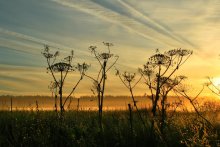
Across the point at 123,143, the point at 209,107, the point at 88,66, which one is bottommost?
the point at 123,143

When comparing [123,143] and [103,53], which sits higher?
[103,53]

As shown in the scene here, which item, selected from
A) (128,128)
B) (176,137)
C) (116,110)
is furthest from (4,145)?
(116,110)

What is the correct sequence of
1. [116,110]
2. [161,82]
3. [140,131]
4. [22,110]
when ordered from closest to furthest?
1. [161,82]
2. [140,131]
3. [22,110]
4. [116,110]

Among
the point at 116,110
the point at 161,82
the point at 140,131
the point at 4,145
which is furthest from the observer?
the point at 116,110

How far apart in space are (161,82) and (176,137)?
13.8 feet

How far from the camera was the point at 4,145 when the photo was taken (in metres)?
13.8

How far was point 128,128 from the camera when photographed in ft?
54.9

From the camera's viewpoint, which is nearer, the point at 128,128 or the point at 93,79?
the point at 93,79

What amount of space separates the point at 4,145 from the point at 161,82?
5759 millimetres

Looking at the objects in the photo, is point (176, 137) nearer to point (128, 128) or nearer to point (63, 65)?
point (128, 128)

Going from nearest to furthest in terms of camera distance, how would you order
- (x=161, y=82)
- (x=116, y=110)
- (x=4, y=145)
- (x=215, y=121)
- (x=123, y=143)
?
(x=161, y=82) → (x=4, y=145) → (x=123, y=143) → (x=215, y=121) → (x=116, y=110)

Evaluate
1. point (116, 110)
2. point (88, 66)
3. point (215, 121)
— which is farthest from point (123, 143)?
point (116, 110)

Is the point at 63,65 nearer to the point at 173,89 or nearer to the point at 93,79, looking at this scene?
the point at 93,79

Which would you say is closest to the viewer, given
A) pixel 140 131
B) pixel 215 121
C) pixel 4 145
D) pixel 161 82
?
pixel 161 82
